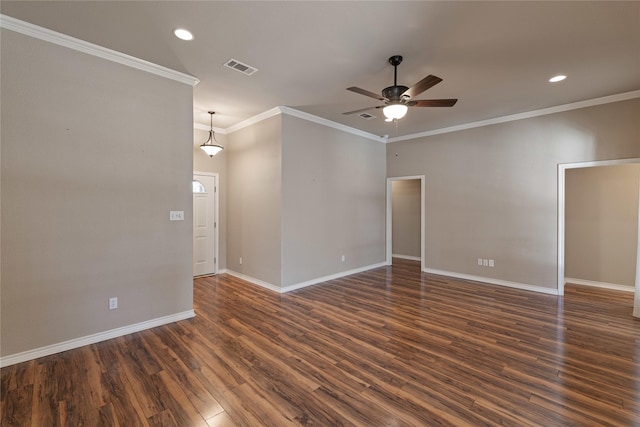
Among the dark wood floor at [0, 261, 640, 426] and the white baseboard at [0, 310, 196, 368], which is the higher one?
the white baseboard at [0, 310, 196, 368]

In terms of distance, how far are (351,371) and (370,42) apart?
324cm

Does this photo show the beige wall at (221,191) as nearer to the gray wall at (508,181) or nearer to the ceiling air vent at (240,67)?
the ceiling air vent at (240,67)

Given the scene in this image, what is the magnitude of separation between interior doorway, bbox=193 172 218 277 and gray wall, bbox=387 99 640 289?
4658 mm

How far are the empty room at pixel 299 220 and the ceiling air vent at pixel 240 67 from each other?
30 millimetres

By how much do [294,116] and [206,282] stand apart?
11.8ft

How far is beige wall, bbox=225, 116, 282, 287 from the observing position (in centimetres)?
486

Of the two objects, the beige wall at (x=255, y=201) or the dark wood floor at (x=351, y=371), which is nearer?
the dark wood floor at (x=351, y=371)

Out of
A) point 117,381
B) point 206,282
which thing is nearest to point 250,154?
point 206,282

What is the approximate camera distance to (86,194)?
296cm

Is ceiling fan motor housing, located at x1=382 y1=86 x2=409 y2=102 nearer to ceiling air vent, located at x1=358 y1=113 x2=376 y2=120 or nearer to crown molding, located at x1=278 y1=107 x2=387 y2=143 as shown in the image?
ceiling air vent, located at x1=358 y1=113 x2=376 y2=120

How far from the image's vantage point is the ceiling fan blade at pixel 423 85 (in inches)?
104

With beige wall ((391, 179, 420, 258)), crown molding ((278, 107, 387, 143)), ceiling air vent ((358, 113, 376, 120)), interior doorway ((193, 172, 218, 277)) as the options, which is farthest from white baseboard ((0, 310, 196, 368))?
beige wall ((391, 179, 420, 258))

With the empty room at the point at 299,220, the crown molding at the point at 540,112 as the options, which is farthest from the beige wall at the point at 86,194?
the crown molding at the point at 540,112

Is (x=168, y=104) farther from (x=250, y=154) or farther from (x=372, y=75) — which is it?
(x=372, y=75)
